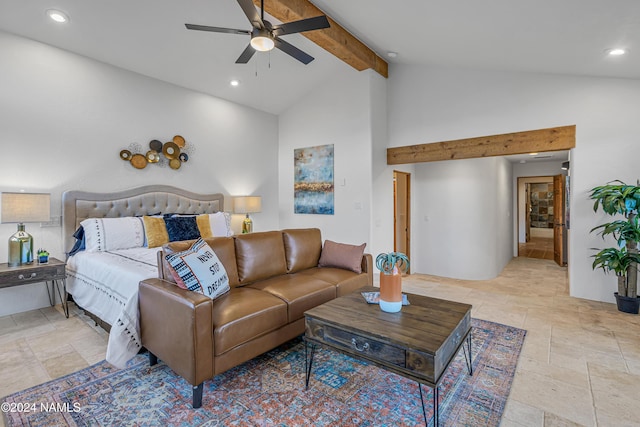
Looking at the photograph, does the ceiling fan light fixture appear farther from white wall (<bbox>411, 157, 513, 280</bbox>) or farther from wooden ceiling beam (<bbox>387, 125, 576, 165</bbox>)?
white wall (<bbox>411, 157, 513, 280</bbox>)

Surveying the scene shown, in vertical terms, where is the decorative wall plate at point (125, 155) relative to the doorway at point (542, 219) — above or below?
above

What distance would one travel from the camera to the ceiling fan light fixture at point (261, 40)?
8.70 ft

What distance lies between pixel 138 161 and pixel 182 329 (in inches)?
132

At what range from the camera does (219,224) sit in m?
4.74

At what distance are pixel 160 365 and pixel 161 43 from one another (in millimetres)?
3773

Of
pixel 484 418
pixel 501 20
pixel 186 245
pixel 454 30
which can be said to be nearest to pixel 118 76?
pixel 186 245

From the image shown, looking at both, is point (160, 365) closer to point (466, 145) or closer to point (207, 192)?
point (207, 192)

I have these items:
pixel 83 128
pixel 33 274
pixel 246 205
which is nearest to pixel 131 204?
pixel 83 128

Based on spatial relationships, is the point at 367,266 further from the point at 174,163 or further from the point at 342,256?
the point at 174,163

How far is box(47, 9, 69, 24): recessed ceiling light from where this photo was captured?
3.20m

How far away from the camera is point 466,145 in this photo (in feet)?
15.1

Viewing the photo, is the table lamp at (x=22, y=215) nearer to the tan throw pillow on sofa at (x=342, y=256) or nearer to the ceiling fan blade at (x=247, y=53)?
the ceiling fan blade at (x=247, y=53)

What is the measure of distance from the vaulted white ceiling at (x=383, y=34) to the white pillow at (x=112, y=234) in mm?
2144

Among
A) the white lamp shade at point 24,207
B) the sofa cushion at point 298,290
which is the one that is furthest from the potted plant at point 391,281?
the white lamp shade at point 24,207
